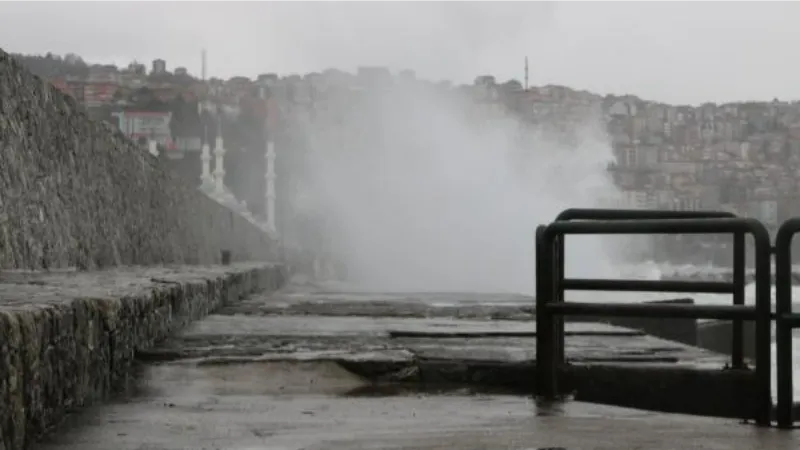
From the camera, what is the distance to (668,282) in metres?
5.24

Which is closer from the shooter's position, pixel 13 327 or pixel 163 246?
pixel 13 327

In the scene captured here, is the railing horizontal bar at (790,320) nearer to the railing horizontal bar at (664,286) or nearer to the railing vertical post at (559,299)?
the railing vertical post at (559,299)

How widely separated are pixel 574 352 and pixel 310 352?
48.2 inches

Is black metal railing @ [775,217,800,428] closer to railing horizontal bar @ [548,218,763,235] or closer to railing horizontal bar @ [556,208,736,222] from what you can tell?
railing horizontal bar @ [548,218,763,235]

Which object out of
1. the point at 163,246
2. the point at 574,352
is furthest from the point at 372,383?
the point at 163,246

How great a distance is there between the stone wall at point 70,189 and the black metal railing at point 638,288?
6.85 ft

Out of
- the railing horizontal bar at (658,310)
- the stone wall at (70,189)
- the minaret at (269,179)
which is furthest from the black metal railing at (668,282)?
the minaret at (269,179)

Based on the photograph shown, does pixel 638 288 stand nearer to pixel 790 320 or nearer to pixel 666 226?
pixel 666 226

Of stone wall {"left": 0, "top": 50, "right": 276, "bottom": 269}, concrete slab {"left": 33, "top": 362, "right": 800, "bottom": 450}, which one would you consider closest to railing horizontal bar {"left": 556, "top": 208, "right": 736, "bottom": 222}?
concrete slab {"left": 33, "top": 362, "right": 800, "bottom": 450}

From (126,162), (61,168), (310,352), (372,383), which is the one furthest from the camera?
(126,162)

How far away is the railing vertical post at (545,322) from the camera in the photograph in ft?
15.3

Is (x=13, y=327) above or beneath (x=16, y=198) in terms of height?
beneath

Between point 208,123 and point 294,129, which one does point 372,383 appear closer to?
point 208,123

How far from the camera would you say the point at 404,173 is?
220ft
